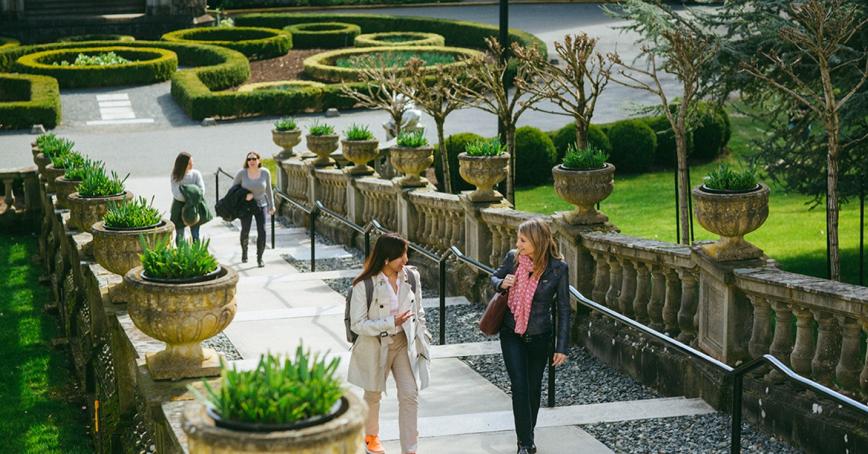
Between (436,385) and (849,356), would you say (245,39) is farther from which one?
(849,356)

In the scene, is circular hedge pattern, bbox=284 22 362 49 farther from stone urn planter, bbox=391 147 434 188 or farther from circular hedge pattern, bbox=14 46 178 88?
stone urn planter, bbox=391 147 434 188

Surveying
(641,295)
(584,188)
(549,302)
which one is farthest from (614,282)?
(549,302)

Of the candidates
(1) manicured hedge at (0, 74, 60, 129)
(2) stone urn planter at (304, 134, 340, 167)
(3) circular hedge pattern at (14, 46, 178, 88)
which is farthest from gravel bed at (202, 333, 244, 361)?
(3) circular hedge pattern at (14, 46, 178, 88)

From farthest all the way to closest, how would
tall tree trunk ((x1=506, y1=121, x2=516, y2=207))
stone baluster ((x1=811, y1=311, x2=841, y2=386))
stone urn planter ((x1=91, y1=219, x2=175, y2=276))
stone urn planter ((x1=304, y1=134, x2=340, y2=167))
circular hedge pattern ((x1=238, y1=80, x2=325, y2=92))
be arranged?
1. circular hedge pattern ((x1=238, y1=80, x2=325, y2=92))
2. stone urn planter ((x1=304, y1=134, x2=340, y2=167))
3. tall tree trunk ((x1=506, y1=121, x2=516, y2=207))
4. stone urn planter ((x1=91, y1=219, x2=175, y2=276))
5. stone baluster ((x1=811, y1=311, x2=841, y2=386))

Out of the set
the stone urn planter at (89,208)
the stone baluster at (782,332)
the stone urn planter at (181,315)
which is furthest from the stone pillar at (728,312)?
the stone urn planter at (89,208)

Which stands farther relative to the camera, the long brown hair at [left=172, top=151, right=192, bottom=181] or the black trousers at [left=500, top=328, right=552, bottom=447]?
the long brown hair at [left=172, top=151, right=192, bottom=181]

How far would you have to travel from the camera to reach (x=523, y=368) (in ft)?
25.7

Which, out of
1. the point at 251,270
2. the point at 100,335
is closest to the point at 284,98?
the point at 251,270

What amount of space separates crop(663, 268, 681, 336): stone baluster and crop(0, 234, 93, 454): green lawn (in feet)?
16.3

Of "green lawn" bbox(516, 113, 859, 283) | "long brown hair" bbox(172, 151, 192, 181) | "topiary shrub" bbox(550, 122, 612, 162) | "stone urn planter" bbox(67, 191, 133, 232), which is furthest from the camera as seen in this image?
"topiary shrub" bbox(550, 122, 612, 162)

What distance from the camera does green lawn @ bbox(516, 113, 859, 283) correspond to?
17812mm

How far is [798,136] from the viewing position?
15.1 meters

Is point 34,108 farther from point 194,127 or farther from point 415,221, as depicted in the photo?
point 415,221

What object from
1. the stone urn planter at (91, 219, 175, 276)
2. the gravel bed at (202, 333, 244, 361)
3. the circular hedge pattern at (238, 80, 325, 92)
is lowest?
the gravel bed at (202, 333, 244, 361)
